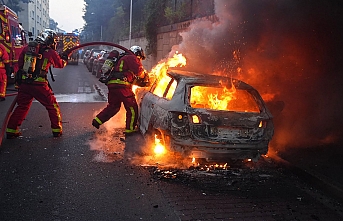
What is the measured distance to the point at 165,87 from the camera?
5.93m

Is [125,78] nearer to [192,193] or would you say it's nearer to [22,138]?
[22,138]

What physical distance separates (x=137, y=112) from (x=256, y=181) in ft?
9.56

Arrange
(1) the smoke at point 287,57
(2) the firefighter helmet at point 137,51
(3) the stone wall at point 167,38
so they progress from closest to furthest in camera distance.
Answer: (2) the firefighter helmet at point 137,51 < (1) the smoke at point 287,57 < (3) the stone wall at point 167,38

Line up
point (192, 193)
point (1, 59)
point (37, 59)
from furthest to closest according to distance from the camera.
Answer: point (1, 59) < point (37, 59) < point (192, 193)

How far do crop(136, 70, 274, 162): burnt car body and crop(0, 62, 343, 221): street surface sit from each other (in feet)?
1.27

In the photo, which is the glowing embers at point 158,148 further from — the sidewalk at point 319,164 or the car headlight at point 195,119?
the sidewalk at point 319,164

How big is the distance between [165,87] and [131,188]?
2.11 metres

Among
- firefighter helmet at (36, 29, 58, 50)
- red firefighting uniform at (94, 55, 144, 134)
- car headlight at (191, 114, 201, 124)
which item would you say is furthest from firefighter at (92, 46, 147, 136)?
car headlight at (191, 114, 201, 124)

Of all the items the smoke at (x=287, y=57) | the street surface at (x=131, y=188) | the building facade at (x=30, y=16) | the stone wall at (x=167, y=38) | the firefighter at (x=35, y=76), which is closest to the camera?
the street surface at (x=131, y=188)

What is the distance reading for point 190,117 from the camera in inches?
192

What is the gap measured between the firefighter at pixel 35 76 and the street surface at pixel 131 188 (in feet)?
1.45

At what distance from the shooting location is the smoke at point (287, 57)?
24.5 feet

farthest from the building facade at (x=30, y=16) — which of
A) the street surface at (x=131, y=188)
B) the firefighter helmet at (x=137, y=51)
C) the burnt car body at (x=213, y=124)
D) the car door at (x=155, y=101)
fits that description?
the burnt car body at (x=213, y=124)

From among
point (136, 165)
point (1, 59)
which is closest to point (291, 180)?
point (136, 165)
